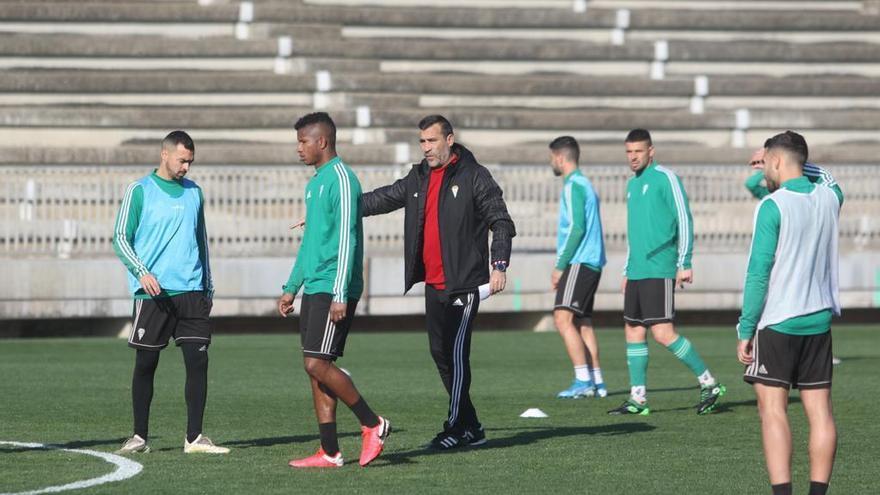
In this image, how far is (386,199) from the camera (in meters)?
10.2

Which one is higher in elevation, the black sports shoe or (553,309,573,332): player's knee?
(553,309,573,332): player's knee

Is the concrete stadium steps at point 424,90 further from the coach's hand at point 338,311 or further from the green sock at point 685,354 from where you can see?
the coach's hand at point 338,311

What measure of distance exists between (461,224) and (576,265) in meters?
3.75

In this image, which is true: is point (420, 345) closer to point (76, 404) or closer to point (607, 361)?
point (607, 361)

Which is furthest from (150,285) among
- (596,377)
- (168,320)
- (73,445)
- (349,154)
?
(349,154)

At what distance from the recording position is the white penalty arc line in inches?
325

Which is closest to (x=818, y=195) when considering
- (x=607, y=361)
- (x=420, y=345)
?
(x=607, y=361)

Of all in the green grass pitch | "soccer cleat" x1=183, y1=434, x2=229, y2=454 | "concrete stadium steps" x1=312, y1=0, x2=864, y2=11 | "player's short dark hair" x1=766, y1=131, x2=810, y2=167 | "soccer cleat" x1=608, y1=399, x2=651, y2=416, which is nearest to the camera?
"player's short dark hair" x1=766, y1=131, x2=810, y2=167

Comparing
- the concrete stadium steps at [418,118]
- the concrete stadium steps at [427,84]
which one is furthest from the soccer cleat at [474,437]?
the concrete stadium steps at [427,84]

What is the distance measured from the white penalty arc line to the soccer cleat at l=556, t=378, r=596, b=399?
15.2ft

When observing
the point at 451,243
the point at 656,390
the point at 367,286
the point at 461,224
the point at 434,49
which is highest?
the point at 434,49

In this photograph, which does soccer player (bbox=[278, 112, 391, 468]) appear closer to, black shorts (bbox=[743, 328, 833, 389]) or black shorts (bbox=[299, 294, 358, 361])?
black shorts (bbox=[299, 294, 358, 361])

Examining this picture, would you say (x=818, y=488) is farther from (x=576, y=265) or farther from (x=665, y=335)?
(x=576, y=265)

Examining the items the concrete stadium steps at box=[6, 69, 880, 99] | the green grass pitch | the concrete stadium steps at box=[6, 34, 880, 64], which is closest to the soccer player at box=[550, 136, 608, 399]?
the green grass pitch
